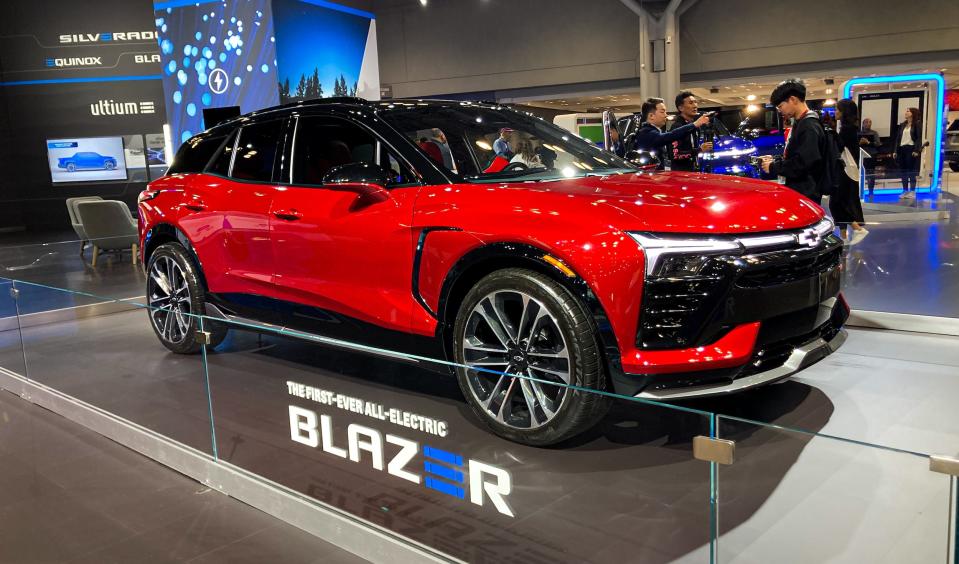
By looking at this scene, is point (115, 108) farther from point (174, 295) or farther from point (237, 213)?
point (237, 213)

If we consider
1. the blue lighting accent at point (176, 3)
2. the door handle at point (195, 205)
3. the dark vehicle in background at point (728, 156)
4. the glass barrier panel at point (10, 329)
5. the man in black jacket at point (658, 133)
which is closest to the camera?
the door handle at point (195, 205)

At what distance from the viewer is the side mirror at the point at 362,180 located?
347 cm

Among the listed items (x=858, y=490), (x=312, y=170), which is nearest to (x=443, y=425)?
(x=858, y=490)

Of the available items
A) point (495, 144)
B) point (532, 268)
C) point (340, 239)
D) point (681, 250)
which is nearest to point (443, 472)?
point (532, 268)

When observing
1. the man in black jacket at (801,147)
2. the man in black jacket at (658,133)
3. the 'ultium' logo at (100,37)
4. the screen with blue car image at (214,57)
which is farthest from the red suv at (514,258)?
the 'ultium' logo at (100,37)

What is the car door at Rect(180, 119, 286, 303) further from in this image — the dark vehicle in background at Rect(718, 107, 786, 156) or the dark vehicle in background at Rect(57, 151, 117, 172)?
the dark vehicle in background at Rect(57, 151, 117, 172)

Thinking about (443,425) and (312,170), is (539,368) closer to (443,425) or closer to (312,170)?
(443,425)

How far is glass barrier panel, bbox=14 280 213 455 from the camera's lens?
11.6 feet

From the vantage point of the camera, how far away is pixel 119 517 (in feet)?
10.0

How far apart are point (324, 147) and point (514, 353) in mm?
1750

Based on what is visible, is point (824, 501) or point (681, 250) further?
point (681, 250)

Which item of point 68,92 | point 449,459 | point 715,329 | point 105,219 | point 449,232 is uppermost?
point 68,92

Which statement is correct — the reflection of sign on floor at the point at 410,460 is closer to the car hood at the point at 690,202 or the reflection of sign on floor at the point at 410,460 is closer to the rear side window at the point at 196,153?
the car hood at the point at 690,202

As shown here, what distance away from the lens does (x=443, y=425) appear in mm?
2279
